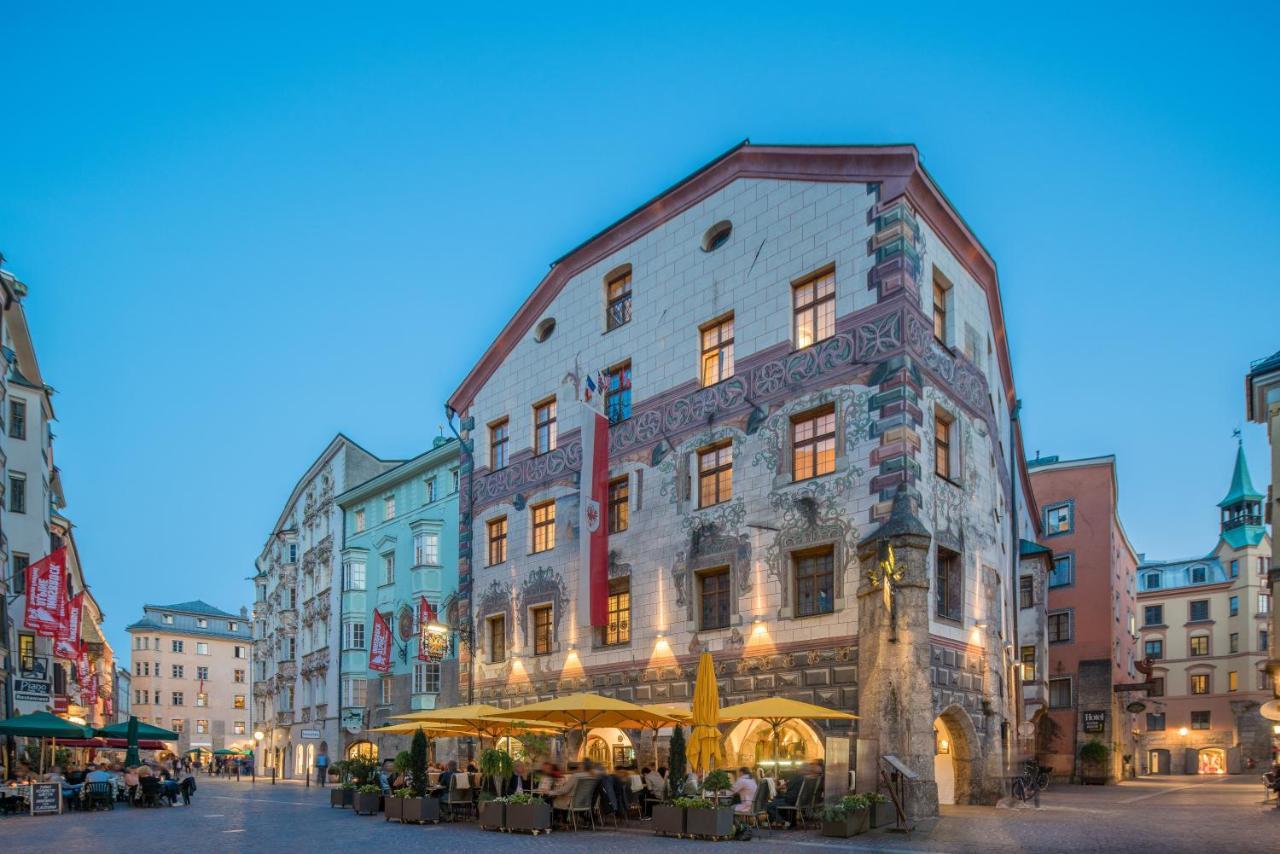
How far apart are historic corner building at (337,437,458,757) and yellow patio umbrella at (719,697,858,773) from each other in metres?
21.1

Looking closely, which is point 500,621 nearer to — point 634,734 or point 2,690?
point 634,734

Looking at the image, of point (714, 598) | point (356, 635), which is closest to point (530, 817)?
point (714, 598)

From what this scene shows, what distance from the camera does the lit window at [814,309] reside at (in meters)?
25.4

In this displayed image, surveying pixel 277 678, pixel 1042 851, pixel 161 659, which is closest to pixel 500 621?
pixel 1042 851

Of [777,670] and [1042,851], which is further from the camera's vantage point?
[777,670]

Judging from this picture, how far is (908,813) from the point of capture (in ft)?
69.8

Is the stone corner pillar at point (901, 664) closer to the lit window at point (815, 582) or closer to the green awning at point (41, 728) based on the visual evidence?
the lit window at point (815, 582)

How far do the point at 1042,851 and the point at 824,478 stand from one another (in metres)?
10.1

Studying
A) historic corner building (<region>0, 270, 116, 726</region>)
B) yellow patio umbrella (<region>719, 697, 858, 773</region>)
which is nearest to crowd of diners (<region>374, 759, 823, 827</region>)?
yellow patio umbrella (<region>719, 697, 858, 773</region>)

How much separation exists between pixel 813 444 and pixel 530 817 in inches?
407

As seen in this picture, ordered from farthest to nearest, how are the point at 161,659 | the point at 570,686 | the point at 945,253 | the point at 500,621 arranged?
the point at 161,659
the point at 500,621
the point at 570,686
the point at 945,253

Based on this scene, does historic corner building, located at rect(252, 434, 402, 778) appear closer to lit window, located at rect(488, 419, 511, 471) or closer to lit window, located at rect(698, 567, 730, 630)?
lit window, located at rect(488, 419, 511, 471)

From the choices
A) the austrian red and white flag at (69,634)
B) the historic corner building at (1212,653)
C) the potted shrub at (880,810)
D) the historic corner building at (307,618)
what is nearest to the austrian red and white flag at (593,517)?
the potted shrub at (880,810)

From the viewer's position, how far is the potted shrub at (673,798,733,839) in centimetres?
1894
